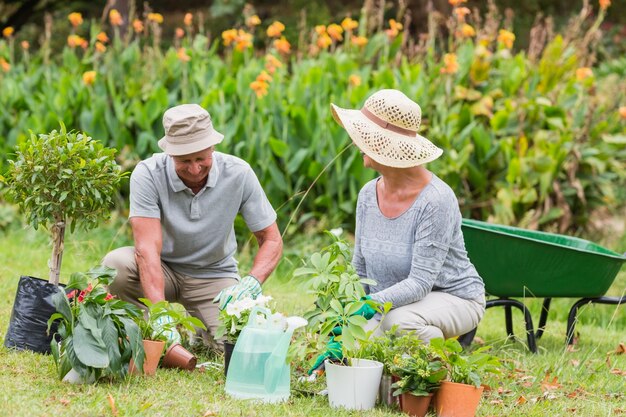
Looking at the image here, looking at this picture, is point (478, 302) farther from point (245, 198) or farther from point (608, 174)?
point (608, 174)

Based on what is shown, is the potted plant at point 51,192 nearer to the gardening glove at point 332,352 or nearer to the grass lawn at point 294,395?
the grass lawn at point 294,395

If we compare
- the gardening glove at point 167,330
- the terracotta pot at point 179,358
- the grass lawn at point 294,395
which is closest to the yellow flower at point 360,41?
the grass lawn at point 294,395

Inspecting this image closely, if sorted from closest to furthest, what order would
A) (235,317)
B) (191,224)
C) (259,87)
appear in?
(235,317) < (191,224) < (259,87)

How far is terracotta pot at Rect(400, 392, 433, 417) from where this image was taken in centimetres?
323

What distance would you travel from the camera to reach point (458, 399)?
3.20 metres

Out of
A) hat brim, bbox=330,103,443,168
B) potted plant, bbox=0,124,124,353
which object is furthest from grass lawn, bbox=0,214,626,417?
hat brim, bbox=330,103,443,168

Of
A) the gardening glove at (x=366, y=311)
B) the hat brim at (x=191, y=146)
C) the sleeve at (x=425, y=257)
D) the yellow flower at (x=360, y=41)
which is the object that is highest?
the hat brim at (x=191, y=146)

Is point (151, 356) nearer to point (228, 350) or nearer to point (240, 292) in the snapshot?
point (228, 350)

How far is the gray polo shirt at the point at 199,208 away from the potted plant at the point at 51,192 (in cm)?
20

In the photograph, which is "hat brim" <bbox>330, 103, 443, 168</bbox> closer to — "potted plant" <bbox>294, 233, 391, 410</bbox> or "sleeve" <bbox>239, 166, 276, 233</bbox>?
"potted plant" <bbox>294, 233, 391, 410</bbox>

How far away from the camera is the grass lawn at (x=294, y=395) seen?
3.06m

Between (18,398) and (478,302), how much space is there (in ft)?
5.91

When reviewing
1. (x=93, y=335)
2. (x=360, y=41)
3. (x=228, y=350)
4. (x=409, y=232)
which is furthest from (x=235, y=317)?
(x=360, y=41)

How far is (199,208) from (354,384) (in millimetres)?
1139
